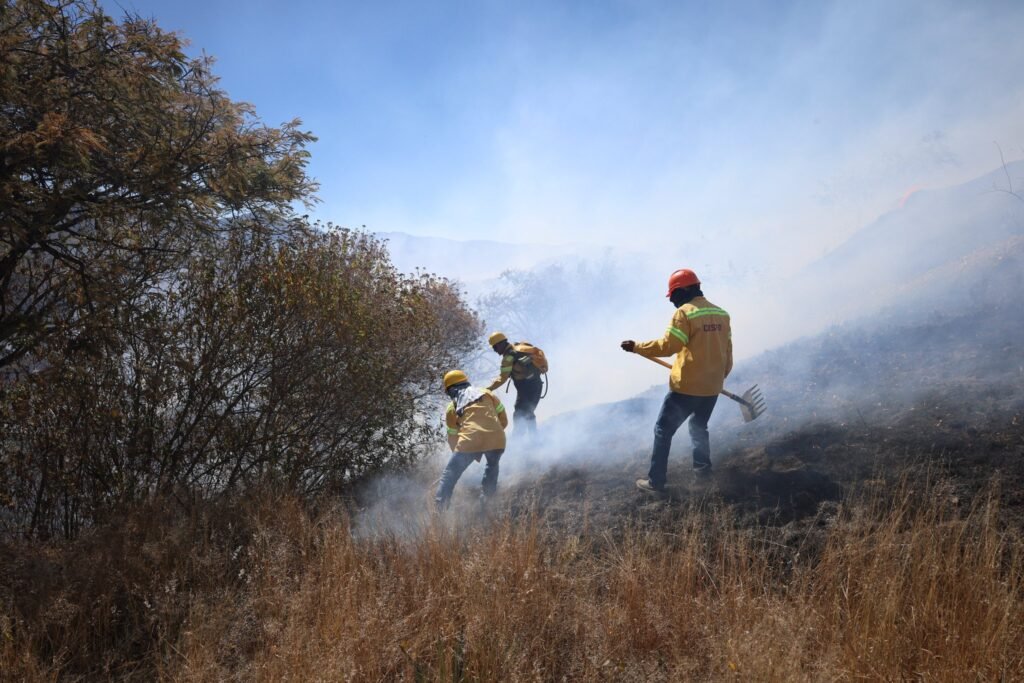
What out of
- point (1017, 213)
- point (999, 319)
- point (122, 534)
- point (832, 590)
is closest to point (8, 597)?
point (122, 534)

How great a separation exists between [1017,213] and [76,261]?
18880mm

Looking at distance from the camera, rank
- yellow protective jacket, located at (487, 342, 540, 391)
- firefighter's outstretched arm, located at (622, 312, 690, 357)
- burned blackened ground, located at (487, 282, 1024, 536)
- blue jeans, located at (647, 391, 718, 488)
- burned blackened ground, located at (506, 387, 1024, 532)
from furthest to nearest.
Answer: yellow protective jacket, located at (487, 342, 540, 391), blue jeans, located at (647, 391, 718, 488), firefighter's outstretched arm, located at (622, 312, 690, 357), burned blackened ground, located at (487, 282, 1024, 536), burned blackened ground, located at (506, 387, 1024, 532)

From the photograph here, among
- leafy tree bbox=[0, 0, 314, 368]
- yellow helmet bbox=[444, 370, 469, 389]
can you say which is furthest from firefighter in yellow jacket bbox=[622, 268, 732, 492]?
leafy tree bbox=[0, 0, 314, 368]

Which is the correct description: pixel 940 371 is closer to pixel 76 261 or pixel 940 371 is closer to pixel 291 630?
pixel 291 630

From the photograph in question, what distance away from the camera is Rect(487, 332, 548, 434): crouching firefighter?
306 inches

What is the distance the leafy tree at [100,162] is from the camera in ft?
14.3

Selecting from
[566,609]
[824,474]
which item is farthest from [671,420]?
[566,609]

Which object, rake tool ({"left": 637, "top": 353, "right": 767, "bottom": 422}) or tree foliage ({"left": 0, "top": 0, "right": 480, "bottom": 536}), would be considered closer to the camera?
tree foliage ({"left": 0, "top": 0, "right": 480, "bottom": 536})

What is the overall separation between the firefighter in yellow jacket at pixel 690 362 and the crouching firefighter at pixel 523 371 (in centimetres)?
274

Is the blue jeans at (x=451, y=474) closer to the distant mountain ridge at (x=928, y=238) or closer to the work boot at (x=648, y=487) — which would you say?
the work boot at (x=648, y=487)

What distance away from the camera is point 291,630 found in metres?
3.13

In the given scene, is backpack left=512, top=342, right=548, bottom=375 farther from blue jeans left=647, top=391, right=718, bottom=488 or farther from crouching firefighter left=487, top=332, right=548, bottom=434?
blue jeans left=647, top=391, right=718, bottom=488

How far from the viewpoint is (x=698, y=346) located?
493 cm

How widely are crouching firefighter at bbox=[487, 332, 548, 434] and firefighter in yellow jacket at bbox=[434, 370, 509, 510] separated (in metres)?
1.62
